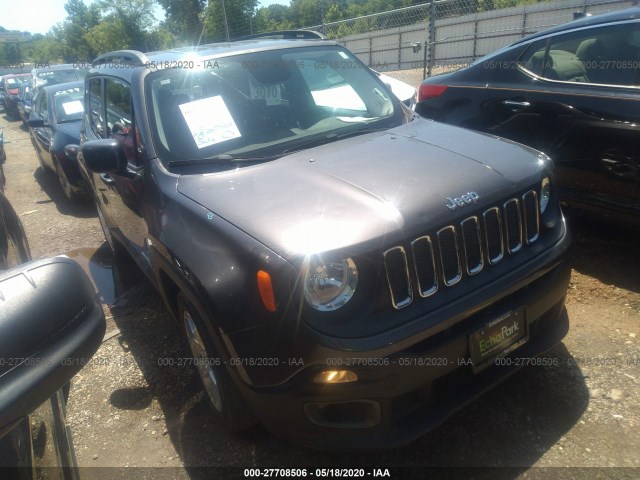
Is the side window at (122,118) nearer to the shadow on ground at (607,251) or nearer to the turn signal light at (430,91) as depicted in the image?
the turn signal light at (430,91)

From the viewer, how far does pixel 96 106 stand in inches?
173

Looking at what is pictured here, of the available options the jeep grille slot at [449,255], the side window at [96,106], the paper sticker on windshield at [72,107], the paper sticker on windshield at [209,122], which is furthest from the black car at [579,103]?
the paper sticker on windshield at [72,107]

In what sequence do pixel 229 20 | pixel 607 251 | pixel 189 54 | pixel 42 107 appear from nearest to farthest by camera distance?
pixel 189 54, pixel 607 251, pixel 42 107, pixel 229 20

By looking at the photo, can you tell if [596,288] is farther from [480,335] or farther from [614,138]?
[480,335]

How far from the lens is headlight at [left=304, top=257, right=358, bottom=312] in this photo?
72.0 inches

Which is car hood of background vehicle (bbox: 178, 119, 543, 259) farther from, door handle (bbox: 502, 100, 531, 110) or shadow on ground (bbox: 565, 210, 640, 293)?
shadow on ground (bbox: 565, 210, 640, 293)

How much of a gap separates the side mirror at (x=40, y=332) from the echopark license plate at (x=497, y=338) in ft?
4.85

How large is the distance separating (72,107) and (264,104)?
6153mm

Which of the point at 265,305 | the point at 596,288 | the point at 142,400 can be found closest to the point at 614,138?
the point at 596,288

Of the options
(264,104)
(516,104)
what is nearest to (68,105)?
(264,104)

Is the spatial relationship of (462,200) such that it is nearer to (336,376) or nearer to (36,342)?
(336,376)

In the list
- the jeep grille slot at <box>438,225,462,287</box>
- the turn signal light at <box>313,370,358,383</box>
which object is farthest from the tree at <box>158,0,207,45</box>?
the turn signal light at <box>313,370,358,383</box>

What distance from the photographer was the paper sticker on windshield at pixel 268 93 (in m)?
3.11

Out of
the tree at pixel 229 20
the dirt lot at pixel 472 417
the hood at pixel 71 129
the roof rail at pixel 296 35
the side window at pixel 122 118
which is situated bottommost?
the dirt lot at pixel 472 417
